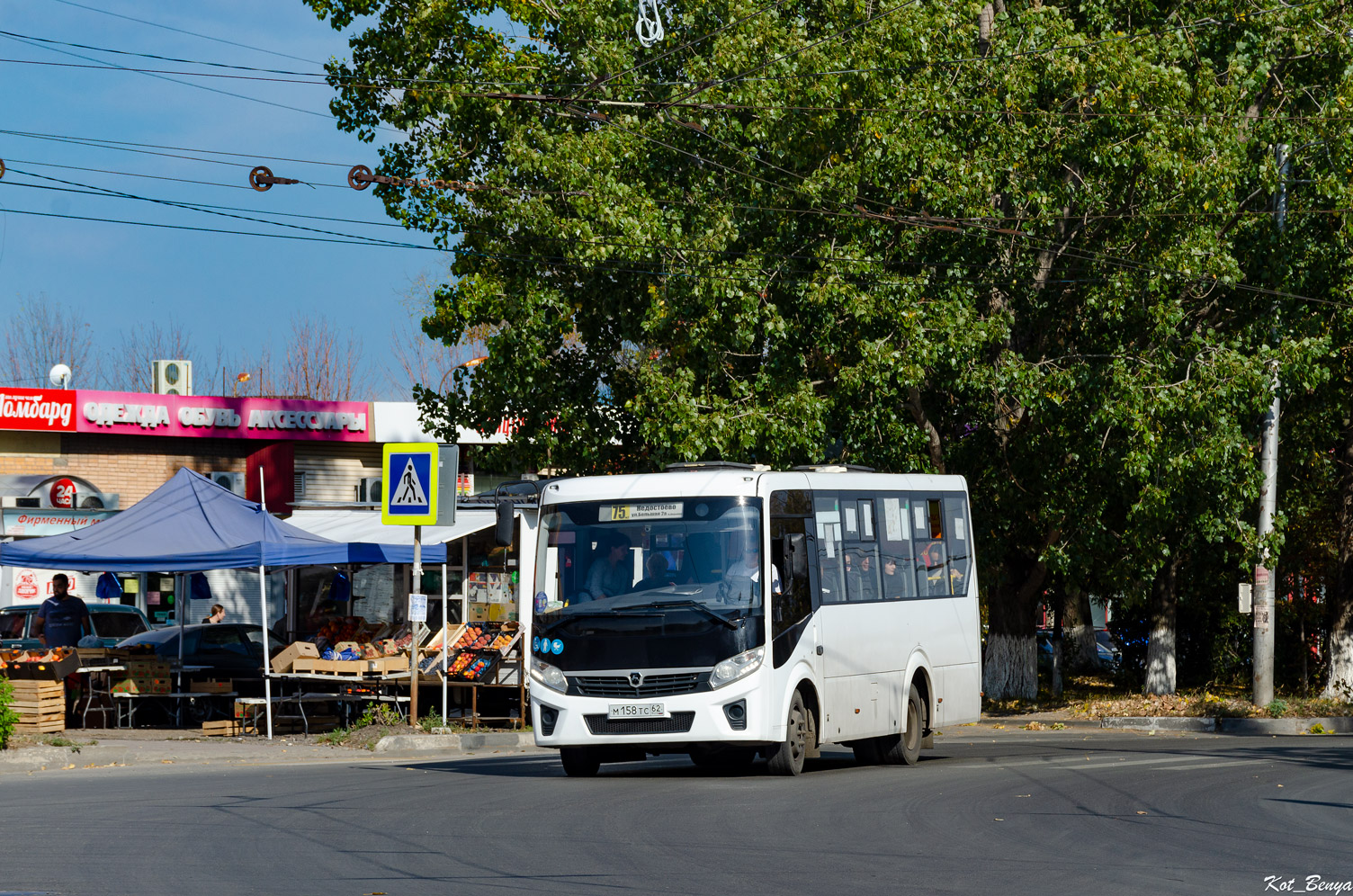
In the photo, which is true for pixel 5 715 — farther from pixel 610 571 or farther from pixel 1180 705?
pixel 1180 705

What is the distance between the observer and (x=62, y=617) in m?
22.3

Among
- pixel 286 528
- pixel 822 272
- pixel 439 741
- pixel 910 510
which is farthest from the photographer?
pixel 822 272

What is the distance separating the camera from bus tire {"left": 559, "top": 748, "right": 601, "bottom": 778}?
1515 centimetres

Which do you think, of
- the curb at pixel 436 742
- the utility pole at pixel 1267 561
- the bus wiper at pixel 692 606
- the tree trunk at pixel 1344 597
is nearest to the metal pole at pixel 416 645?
the curb at pixel 436 742

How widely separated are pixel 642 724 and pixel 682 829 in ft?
11.4

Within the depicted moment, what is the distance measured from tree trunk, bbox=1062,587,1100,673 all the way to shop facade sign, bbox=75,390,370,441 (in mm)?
16481

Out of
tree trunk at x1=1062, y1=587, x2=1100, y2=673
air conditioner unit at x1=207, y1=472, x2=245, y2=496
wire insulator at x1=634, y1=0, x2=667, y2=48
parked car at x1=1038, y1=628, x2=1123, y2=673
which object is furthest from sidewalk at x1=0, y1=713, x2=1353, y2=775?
tree trunk at x1=1062, y1=587, x2=1100, y2=673

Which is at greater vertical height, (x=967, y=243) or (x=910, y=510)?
(x=967, y=243)

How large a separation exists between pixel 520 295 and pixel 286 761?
953 cm

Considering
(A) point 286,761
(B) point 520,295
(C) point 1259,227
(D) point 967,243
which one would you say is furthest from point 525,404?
(C) point 1259,227

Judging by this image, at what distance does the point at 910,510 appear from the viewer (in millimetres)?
17109

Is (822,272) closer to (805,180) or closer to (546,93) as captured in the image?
(805,180)

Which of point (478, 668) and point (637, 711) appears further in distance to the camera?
point (478, 668)

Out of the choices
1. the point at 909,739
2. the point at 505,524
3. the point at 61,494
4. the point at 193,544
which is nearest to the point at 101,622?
the point at 61,494
